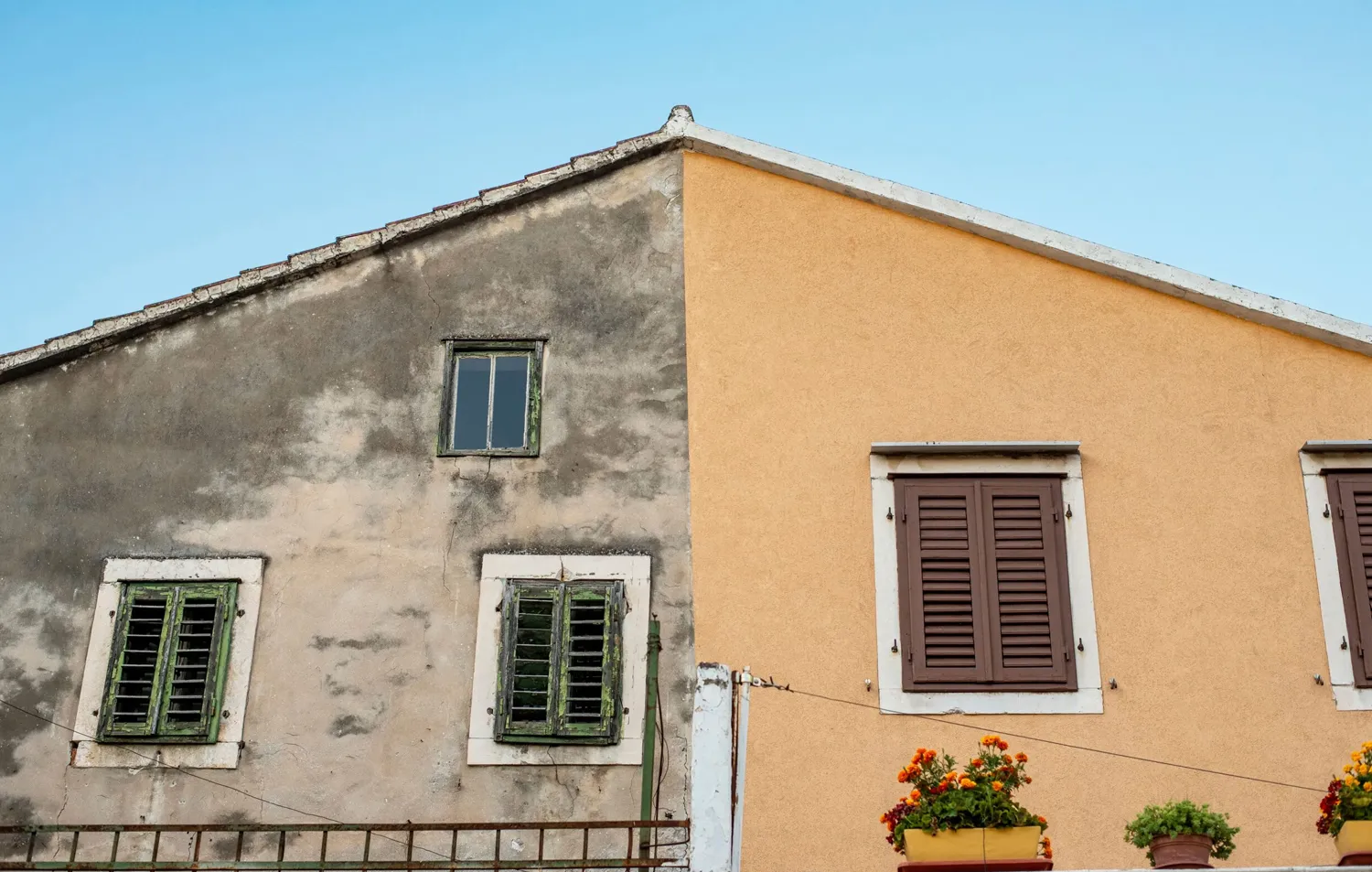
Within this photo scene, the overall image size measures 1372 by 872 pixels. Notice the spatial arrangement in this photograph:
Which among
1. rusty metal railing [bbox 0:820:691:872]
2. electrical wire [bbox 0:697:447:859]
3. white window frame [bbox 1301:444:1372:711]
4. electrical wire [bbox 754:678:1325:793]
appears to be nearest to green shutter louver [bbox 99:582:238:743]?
electrical wire [bbox 0:697:447:859]

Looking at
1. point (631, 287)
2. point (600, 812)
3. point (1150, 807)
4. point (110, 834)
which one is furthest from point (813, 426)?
point (110, 834)

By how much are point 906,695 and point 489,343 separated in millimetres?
4083

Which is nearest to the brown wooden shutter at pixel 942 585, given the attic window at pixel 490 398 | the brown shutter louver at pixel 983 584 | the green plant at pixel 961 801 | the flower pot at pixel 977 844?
the brown shutter louver at pixel 983 584

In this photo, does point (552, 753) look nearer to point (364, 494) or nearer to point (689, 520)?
point (689, 520)

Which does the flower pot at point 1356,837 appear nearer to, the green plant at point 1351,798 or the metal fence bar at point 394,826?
the green plant at point 1351,798

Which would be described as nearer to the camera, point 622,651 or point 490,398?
point 622,651

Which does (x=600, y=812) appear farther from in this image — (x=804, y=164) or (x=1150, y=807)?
(x=804, y=164)

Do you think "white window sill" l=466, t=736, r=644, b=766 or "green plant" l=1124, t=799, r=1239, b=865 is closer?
Answer: "green plant" l=1124, t=799, r=1239, b=865

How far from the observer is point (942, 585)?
1305 cm

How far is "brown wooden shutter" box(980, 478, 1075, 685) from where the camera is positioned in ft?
42.0

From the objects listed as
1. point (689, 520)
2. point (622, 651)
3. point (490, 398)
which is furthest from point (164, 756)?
point (689, 520)

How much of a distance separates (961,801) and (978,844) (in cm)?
25

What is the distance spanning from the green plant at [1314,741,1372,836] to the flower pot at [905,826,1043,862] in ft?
5.82

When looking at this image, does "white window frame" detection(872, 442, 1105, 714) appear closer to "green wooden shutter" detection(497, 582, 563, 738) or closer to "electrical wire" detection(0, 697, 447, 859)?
"green wooden shutter" detection(497, 582, 563, 738)
